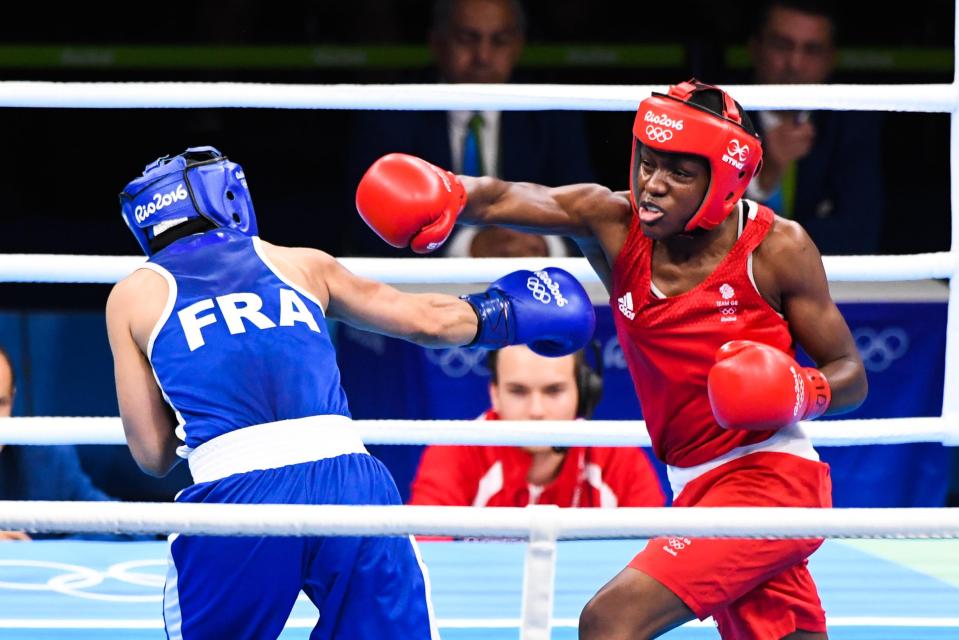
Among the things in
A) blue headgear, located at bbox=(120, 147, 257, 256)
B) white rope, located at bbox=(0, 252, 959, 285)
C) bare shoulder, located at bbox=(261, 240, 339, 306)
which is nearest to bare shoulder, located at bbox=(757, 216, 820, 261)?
white rope, located at bbox=(0, 252, 959, 285)

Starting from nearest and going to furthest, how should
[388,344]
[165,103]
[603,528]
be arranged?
[603,528] → [165,103] → [388,344]

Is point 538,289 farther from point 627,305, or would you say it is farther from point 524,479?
point 524,479

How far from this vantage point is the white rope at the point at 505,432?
2.96 metres

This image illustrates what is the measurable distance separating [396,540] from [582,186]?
2.45 ft

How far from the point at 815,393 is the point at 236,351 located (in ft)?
3.11

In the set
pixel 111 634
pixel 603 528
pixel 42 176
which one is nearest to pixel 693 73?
pixel 42 176

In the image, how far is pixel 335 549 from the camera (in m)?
2.24

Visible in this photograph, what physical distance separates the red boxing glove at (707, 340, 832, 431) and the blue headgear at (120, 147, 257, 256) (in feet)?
2.69

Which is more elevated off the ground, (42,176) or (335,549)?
(335,549)

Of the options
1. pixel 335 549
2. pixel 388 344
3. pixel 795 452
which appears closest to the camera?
pixel 335 549

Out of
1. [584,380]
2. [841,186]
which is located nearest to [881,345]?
[841,186]

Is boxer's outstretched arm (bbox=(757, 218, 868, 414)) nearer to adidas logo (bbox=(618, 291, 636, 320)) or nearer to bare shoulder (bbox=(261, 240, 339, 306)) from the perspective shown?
adidas logo (bbox=(618, 291, 636, 320))

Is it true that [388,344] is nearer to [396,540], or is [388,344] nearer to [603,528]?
[396,540]

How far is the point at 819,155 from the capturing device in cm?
461
